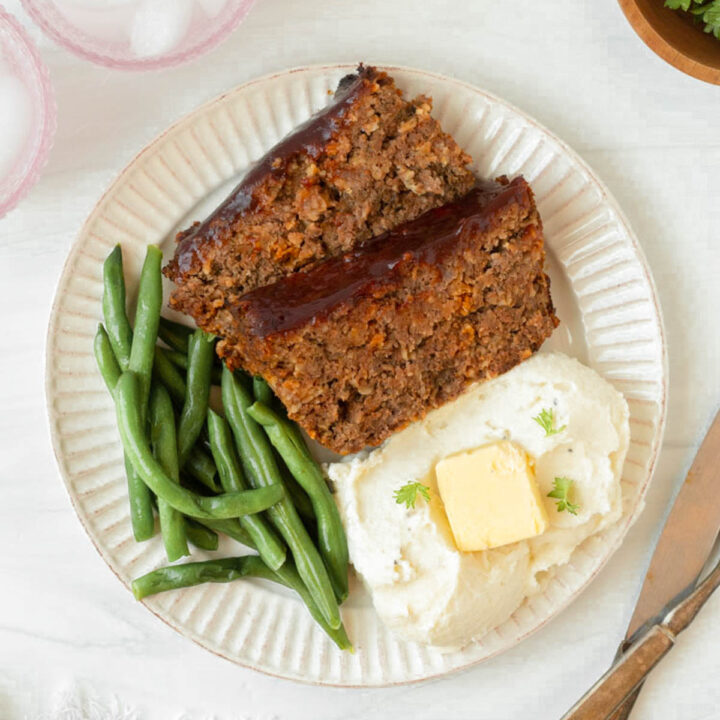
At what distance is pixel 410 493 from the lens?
11.3 feet

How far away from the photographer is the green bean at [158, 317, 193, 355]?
3697 millimetres

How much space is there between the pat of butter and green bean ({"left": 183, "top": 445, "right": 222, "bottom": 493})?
1070 mm

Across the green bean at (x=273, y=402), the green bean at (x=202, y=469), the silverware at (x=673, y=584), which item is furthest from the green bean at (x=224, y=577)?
the silverware at (x=673, y=584)

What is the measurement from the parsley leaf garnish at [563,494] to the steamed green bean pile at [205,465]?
1.01 metres

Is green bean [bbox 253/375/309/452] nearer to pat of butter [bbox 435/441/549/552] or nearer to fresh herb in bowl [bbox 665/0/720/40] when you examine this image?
pat of butter [bbox 435/441/549/552]

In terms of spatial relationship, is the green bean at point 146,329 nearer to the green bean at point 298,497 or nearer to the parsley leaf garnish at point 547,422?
the green bean at point 298,497

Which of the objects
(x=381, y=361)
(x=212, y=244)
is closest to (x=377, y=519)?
(x=381, y=361)

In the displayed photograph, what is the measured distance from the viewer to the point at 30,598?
3963 millimetres

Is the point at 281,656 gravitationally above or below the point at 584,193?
below

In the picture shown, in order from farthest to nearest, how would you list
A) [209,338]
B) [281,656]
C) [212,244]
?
1. [281,656]
2. [209,338]
3. [212,244]

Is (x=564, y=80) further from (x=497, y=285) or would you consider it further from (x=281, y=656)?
(x=281, y=656)

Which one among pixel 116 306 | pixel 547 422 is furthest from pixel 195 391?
pixel 547 422

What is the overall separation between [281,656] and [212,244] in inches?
79.0

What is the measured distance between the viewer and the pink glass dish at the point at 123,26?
3562 millimetres
